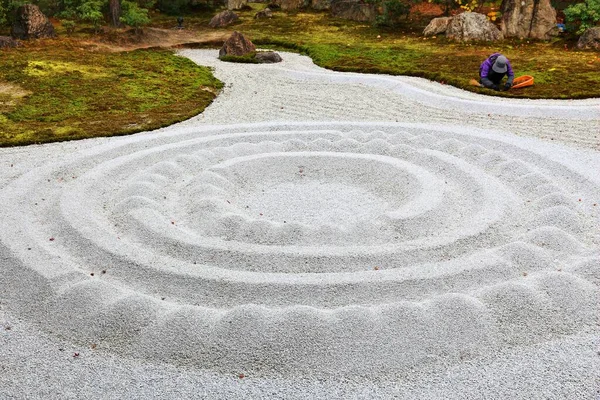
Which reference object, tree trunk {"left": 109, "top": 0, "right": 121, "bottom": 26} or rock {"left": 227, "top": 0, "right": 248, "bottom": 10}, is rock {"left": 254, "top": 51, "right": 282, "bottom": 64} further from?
rock {"left": 227, "top": 0, "right": 248, "bottom": 10}

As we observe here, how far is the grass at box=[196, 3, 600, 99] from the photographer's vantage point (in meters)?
23.1

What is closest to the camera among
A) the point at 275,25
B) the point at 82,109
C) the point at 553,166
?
the point at 553,166

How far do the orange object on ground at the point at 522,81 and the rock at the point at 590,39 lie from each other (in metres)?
9.20

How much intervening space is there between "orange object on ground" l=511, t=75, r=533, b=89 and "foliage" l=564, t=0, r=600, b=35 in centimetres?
1032

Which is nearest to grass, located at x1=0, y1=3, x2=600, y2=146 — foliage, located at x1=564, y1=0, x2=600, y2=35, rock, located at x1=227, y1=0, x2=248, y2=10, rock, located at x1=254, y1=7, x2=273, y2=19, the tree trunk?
foliage, located at x1=564, y1=0, x2=600, y2=35

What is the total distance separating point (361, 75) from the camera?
2484cm

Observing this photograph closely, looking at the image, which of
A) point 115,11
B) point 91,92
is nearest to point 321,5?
point 115,11

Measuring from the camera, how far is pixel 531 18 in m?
32.3

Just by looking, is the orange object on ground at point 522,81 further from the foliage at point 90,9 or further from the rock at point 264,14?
the rock at point 264,14

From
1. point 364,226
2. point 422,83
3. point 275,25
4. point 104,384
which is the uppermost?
point 275,25

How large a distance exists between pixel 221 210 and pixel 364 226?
308 centimetres

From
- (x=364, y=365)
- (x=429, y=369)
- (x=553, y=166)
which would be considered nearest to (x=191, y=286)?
(x=364, y=365)

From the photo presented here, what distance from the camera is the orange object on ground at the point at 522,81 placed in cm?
2220

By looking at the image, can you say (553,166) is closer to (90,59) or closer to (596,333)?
(596,333)
